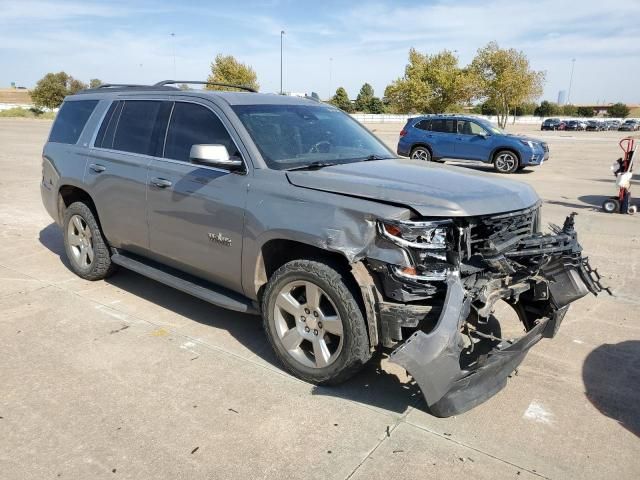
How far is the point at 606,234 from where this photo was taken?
824 centimetres

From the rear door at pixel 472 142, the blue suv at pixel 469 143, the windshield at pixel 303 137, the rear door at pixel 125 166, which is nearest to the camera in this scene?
the windshield at pixel 303 137

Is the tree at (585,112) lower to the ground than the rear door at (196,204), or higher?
higher

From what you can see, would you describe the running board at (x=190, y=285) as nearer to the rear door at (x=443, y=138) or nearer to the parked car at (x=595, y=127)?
the rear door at (x=443, y=138)

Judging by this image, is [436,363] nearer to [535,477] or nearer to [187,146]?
[535,477]

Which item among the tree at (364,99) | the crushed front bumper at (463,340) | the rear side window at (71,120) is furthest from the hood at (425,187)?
the tree at (364,99)

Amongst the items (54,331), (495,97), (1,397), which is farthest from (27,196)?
(495,97)

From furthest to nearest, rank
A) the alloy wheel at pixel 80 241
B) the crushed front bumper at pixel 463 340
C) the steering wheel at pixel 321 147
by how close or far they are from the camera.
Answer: the alloy wheel at pixel 80 241 < the steering wheel at pixel 321 147 < the crushed front bumper at pixel 463 340

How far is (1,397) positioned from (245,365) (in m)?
1.59

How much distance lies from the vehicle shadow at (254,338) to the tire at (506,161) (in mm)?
13849

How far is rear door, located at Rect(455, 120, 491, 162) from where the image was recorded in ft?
56.3

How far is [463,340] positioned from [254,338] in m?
1.85

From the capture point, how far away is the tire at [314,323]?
10.7ft

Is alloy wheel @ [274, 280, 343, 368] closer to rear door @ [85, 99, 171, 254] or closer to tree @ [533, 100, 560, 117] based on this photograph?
rear door @ [85, 99, 171, 254]

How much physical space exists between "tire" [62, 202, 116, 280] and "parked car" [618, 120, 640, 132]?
7066 cm
